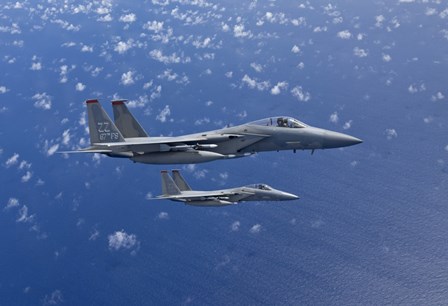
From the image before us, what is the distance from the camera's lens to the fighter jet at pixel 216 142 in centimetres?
3966

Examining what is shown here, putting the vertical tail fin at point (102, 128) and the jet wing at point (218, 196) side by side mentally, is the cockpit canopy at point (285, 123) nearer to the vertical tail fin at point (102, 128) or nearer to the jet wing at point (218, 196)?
the vertical tail fin at point (102, 128)

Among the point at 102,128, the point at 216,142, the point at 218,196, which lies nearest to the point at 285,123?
the point at 216,142

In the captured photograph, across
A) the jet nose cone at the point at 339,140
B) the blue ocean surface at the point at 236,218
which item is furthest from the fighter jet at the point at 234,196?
the blue ocean surface at the point at 236,218

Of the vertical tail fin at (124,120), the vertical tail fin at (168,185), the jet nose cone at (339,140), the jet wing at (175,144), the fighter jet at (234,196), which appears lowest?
the fighter jet at (234,196)

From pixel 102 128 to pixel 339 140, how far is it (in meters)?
24.8

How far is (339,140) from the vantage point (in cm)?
3872

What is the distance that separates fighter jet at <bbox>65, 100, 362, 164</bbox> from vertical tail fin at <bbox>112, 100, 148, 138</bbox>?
261 centimetres

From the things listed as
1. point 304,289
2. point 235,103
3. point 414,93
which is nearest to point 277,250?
point 304,289

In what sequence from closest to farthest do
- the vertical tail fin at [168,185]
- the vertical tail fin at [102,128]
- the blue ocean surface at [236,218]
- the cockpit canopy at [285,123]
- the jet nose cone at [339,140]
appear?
1. the jet nose cone at [339,140]
2. the cockpit canopy at [285,123]
3. the vertical tail fin at [102,128]
4. the vertical tail fin at [168,185]
5. the blue ocean surface at [236,218]

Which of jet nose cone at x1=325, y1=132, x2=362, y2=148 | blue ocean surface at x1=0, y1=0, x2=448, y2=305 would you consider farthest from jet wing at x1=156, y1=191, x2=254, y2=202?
blue ocean surface at x1=0, y1=0, x2=448, y2=305

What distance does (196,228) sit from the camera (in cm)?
14025

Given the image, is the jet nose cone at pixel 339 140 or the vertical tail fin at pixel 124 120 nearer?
the jet nose cone at pixel 339 140

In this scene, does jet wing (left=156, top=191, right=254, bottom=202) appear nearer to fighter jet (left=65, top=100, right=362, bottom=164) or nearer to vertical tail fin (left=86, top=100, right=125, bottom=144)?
fighter jet (left=65, top=100, right=362, bottom=164)

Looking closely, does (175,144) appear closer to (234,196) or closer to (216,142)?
(216,142)
